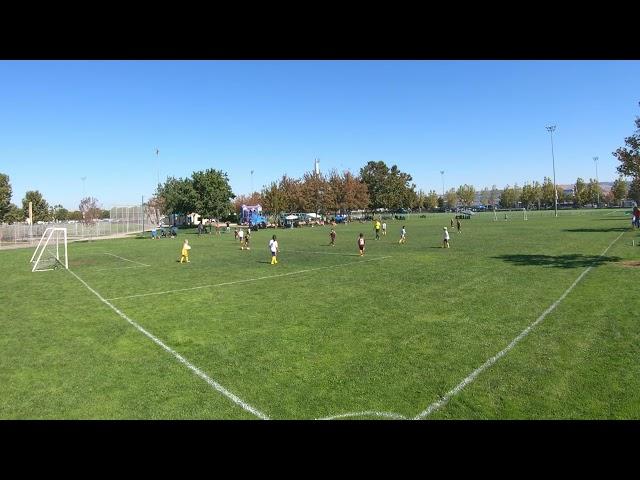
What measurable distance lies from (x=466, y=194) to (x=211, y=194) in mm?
112420

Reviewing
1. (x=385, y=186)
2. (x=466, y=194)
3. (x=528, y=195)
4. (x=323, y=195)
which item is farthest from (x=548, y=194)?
(x=323, y=195)

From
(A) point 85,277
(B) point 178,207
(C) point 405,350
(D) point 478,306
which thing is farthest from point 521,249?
(B) point 178,207

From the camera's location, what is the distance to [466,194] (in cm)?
15762

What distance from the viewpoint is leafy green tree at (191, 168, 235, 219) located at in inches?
2704

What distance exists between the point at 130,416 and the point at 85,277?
56.8 feet

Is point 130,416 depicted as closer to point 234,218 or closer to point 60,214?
point 234,218

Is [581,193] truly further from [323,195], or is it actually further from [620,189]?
[323,195]

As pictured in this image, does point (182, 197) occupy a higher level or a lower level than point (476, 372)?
higher

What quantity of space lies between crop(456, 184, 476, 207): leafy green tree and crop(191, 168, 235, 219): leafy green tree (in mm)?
108788

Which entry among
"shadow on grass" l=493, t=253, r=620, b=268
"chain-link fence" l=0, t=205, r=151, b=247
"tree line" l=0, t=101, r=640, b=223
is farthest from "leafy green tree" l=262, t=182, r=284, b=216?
"shadow on grass" l=493, t=253, r=620, b=268

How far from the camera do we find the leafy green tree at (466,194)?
158 meters

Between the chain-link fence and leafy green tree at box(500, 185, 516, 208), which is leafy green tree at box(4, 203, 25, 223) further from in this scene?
leafy green tree at box(500, 185, 516, 208)

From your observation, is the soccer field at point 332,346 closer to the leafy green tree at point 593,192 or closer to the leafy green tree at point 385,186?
the leafy green tree at point 385,186
